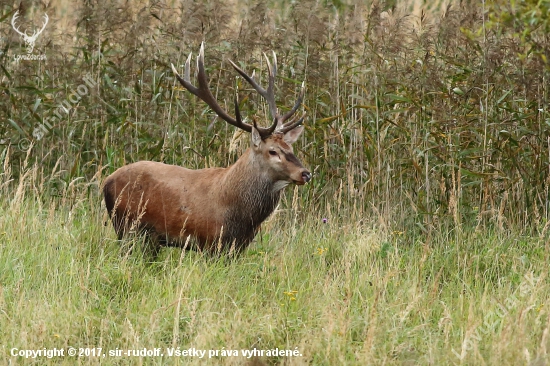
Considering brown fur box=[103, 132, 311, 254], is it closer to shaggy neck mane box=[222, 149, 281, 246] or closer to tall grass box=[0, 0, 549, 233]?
shaggy neck mane box=[222, 149, 281, 246]

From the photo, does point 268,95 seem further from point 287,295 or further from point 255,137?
point 287,295

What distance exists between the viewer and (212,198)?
625 centimetres

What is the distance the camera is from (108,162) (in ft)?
25.0

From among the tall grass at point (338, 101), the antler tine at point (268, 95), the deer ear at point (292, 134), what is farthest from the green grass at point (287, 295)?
the antler tine at point (268, 95)

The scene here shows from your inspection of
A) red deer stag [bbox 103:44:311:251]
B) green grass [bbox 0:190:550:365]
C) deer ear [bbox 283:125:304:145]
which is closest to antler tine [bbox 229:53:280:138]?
red deer stag [bbox 103:44:311:251]

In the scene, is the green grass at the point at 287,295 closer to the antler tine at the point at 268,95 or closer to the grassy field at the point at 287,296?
the grassy field at the point at 287,296

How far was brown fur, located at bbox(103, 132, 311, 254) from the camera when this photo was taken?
618cm

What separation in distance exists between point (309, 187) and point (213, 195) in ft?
4.71

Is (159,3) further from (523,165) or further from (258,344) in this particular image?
(258,344)

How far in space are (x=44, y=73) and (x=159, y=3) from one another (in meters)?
1.27

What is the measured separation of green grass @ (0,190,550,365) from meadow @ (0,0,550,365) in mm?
21

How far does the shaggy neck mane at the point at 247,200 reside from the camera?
20.3 ft

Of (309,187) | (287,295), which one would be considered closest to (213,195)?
(287,295)

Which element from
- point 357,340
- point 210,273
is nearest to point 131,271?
point 210,273
